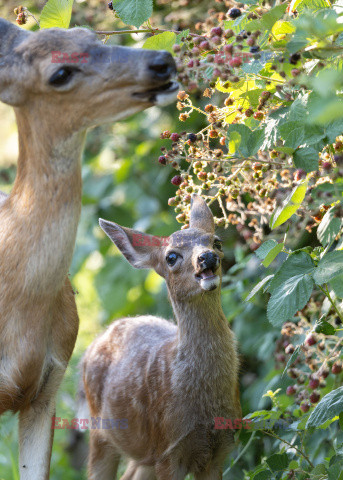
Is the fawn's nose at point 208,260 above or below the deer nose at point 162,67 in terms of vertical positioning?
below

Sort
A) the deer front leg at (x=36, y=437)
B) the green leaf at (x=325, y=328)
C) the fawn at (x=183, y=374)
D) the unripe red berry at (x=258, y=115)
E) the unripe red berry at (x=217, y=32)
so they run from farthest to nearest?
the fawn at (x=183, y=374), the deer front leg at (x=36, y=437), the unripe red berry at (x=258, y=115), the green leaf at (x=325, y=328), the unripe red berry at (x=217, y=32)

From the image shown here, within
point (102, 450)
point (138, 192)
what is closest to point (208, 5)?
point (138, 192)

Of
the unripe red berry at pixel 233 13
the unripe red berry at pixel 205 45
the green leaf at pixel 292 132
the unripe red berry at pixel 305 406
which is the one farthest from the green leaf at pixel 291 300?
the unripe red berry at pixel 233 13

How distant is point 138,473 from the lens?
208 inches

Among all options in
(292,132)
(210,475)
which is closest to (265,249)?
(292,132)

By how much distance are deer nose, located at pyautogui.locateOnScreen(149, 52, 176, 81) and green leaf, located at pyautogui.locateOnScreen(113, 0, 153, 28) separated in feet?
1.58

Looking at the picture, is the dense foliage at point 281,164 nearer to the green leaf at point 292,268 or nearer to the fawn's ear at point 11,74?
the green leaf at point 292,268

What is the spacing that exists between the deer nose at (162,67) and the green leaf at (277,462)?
1886 millimetres

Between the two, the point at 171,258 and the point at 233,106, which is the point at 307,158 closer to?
the point at 233,106

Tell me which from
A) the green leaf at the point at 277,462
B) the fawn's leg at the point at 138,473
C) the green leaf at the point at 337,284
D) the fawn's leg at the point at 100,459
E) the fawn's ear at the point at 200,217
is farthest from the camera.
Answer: the fawn's leg at the point at 138,473

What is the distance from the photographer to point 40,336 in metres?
3.72

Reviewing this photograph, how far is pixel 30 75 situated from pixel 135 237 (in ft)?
4.56

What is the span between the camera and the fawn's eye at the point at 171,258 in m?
4.24

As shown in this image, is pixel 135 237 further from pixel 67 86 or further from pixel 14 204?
pixel 67 86
